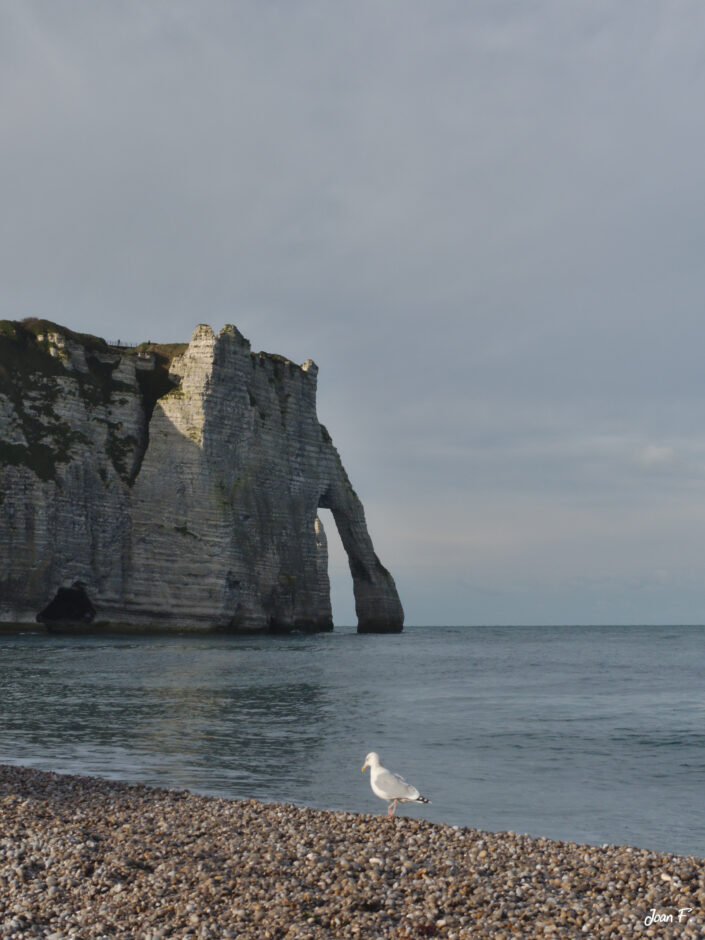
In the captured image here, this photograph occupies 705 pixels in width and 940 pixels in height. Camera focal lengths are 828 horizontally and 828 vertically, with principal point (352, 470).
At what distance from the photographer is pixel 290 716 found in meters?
26.6

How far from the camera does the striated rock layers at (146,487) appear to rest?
228ft

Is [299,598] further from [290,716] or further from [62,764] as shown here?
[62,764]

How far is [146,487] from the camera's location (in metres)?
75.2

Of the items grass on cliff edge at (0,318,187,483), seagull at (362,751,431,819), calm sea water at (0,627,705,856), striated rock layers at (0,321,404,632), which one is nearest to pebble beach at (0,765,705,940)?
seagull at (362,751,431,819)

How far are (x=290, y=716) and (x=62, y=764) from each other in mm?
9966

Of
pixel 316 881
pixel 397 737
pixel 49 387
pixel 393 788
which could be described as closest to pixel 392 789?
pixel 393 788

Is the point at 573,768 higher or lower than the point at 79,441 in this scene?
lower

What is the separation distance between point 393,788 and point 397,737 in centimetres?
1034

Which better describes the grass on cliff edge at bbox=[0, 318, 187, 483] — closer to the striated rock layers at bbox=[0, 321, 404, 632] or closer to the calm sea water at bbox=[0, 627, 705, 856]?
the striated rock layers at bbox=[0, 321, 404, 632]

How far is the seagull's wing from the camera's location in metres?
12.5

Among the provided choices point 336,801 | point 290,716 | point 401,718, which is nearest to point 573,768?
point 336,801

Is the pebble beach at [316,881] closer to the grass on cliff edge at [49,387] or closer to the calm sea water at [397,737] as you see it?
the calm sea water at [397,737]

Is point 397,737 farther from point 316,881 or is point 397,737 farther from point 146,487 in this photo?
point 146,487

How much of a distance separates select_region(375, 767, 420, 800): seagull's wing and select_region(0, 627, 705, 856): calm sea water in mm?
1311
